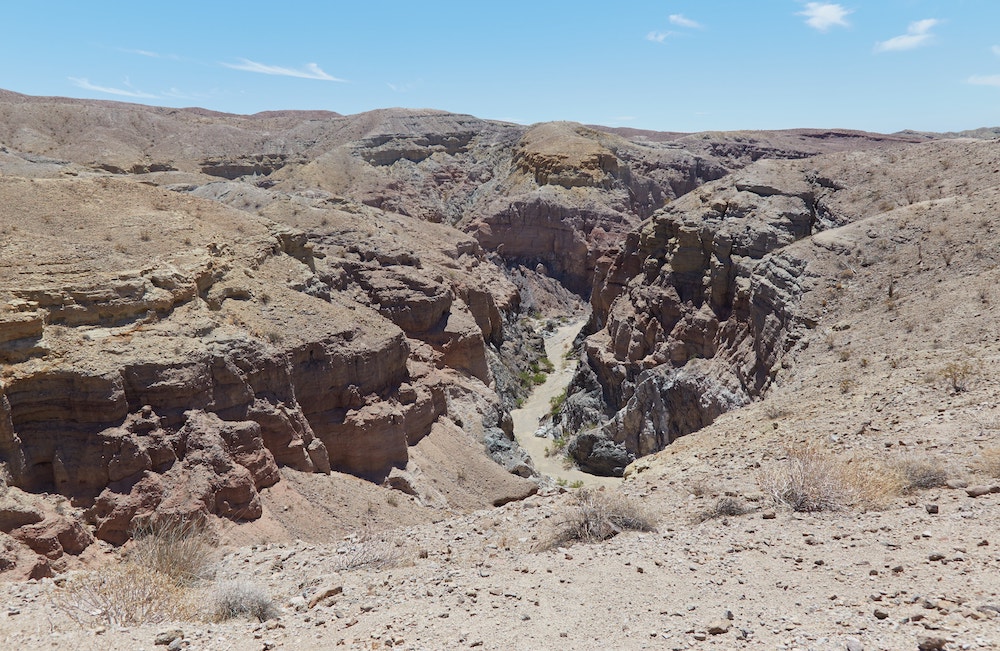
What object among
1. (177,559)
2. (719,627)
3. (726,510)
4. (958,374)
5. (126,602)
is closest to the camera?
(719,627)

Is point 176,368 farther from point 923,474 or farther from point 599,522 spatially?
point 923,474

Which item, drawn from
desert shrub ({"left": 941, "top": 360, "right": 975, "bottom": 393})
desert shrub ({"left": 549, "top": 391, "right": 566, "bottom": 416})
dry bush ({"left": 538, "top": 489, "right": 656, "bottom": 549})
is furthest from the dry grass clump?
desert shrub ({"left": 549, "top": 391, "right": 566, "bottom": 416})

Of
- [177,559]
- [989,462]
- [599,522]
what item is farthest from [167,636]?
[989,462]

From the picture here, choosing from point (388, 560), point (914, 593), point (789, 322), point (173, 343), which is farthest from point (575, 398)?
point (914, 593)

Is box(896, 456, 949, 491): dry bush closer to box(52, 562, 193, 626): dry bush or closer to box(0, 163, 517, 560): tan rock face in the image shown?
box(52, 562, 193, 626): dry bush

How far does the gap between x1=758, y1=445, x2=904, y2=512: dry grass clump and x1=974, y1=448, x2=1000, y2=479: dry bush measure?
100 cm

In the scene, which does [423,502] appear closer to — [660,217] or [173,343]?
[173,343]

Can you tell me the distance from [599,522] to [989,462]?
5225 mm

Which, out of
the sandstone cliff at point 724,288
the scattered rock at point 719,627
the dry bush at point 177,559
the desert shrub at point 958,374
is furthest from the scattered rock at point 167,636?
the sandstone cliff at point 724,288

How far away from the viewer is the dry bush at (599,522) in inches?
347

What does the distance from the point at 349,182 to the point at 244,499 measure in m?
61.5

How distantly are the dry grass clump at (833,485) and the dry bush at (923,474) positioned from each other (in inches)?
4.1

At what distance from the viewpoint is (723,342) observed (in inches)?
1048

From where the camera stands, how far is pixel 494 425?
Answer: 2519 cm
